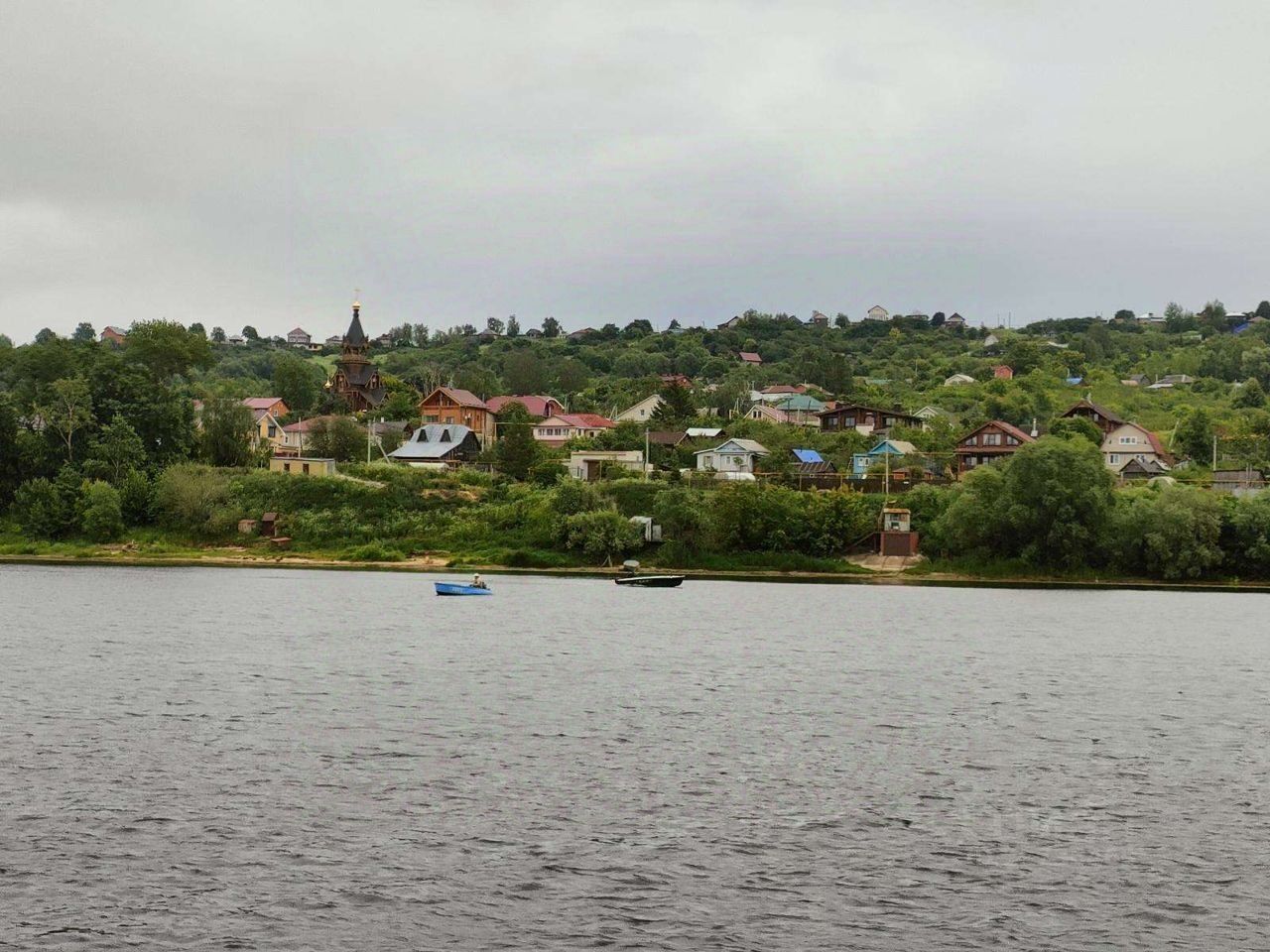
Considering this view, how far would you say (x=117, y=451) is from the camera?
367 ft

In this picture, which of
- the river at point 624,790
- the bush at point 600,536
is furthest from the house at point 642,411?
the river at point 624,790

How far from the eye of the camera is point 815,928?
898 inches

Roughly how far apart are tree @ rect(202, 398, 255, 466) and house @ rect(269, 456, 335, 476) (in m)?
4.71

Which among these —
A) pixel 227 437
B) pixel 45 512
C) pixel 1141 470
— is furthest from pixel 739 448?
pixel 45 512

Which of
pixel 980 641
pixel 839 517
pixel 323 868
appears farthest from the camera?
pixel 839 517

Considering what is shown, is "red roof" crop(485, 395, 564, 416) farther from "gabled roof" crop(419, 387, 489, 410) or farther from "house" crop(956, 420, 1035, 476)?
"house" crop(956, 420, 1035, 476)

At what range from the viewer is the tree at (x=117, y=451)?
111500mm

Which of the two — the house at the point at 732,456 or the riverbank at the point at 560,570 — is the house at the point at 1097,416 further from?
the riverbank at the point at 560,570

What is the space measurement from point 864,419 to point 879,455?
24283 mm

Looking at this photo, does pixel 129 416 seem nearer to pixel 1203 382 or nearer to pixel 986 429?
pixel 986 429

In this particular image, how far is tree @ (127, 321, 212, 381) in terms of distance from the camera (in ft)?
443

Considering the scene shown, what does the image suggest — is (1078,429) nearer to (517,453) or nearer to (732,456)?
(732,456)

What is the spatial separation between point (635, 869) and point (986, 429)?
348 ft

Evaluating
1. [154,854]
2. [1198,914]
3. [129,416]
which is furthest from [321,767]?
[129,416]
